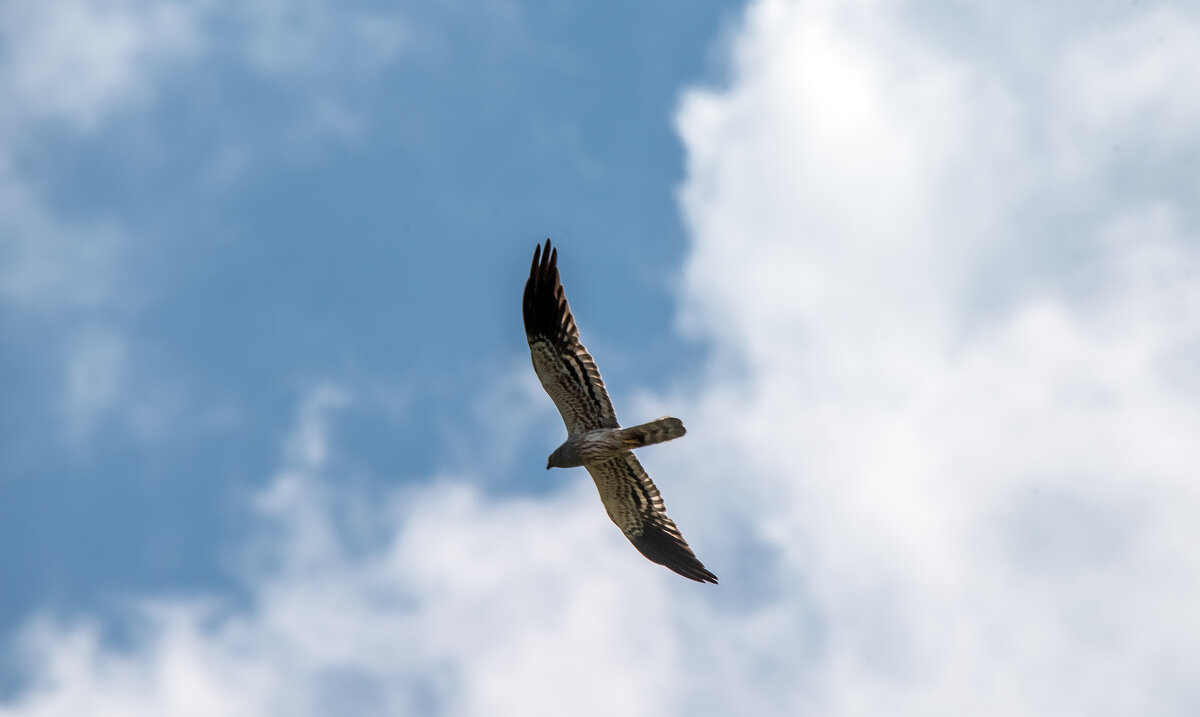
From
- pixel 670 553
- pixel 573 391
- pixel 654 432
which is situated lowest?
pixel 670 553

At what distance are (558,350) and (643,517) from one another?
3526mm

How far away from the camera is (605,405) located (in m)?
18.3

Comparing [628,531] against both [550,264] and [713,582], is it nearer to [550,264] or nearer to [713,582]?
[713,582]

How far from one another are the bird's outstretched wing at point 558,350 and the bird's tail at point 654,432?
44cm

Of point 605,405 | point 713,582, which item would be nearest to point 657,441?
point 605,405

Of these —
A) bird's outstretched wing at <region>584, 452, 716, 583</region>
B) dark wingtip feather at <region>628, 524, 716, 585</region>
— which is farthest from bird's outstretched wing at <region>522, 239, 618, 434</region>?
dark wingtip feather at <region>628, 524, 716, 585</region>

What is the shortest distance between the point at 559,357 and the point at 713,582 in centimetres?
441

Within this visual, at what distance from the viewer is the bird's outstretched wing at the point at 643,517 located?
1939 cm

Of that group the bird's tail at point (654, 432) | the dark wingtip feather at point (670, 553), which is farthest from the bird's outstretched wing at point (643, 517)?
the bird's tail at point (654, 432)

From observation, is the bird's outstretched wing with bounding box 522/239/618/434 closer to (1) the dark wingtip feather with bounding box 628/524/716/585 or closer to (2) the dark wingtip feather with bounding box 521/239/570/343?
(2) the dark wingtip feather with bounding box 521/239/570/343

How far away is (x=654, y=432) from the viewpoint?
17.8 meters

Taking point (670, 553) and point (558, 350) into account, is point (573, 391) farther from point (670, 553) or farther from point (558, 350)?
point (670, 553)

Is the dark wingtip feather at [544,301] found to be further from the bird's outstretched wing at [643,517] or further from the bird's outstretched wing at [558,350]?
the bird's outstretched wing at [643,517]

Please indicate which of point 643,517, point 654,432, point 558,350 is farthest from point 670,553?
point 558,350
